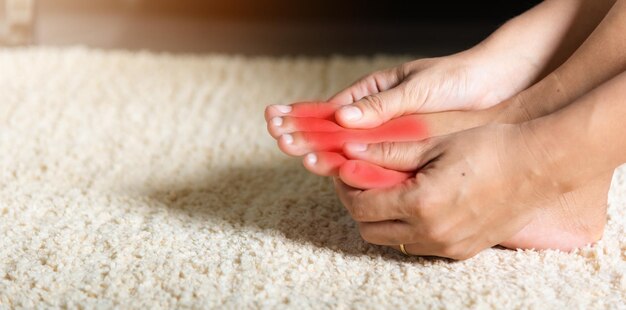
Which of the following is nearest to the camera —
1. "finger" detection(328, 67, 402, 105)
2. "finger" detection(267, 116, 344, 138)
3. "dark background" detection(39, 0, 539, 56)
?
"finger" detection(267, 116, 344, 138)

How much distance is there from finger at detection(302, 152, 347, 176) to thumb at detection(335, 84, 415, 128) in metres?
0.08

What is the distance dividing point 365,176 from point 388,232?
66 mm

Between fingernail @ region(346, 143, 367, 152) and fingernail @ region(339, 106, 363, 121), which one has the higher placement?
fingernail @ region(339, 106, 363, 121)

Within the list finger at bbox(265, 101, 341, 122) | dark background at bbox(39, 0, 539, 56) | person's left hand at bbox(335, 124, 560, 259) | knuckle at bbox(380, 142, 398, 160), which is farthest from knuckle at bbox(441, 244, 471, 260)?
dark background at bbox(39, 0, 539, 56)

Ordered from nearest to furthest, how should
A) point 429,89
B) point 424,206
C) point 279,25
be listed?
1. point 424,206
2. point 429,89
3. point 279,25

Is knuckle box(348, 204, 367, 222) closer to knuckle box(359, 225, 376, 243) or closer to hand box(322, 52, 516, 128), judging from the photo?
knuckle box(359, 225, 376, 243)

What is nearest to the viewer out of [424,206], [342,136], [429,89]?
[424,206]

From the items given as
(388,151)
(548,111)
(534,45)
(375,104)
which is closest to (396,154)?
(388,151)

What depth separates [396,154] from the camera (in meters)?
0.85

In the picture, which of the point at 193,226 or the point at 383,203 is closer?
the point at 383,203

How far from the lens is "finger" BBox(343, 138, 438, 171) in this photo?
33.4 inches

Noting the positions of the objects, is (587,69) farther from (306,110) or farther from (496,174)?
(306,110)

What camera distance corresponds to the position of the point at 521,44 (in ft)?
3.52

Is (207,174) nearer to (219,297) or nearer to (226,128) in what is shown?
(226,128)
